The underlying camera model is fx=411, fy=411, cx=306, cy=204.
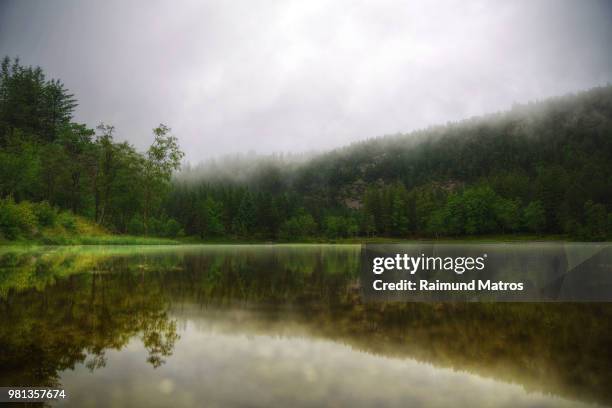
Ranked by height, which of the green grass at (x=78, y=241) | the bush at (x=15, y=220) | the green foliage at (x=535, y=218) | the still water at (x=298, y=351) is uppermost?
the green foliage at (x=535, y=218)

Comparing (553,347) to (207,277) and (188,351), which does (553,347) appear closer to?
(188,351)

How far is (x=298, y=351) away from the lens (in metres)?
7.92

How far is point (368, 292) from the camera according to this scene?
55.1 feet

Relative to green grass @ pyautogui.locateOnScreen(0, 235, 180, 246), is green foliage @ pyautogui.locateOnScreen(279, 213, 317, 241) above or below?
above

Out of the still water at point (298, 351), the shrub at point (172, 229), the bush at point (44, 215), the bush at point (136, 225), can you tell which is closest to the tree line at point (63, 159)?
the bush at point (44, 215)

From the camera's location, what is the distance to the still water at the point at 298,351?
5777mm

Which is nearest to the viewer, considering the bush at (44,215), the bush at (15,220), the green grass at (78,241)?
the bush at (15,220)

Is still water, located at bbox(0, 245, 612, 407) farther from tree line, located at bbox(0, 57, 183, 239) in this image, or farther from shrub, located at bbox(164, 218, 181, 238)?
shrub, located at bbox(164, 218, 181, 238)

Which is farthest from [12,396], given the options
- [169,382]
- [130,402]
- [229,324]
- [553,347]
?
[553,347]

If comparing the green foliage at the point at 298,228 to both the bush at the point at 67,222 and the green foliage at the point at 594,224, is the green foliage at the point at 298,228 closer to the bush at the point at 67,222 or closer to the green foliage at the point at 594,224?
the green foliage at the point at 594,224

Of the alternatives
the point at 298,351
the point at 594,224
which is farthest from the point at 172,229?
the point at 298,351

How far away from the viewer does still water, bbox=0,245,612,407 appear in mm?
5777

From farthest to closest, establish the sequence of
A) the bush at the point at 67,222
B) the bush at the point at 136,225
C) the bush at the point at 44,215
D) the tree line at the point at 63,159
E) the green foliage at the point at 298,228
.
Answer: the green foliage at the point at 298,228, the bush at the point at 136,225, the tree line at the point at 63,159, the bush at the point at 67,222, the bush at the point at 44,215

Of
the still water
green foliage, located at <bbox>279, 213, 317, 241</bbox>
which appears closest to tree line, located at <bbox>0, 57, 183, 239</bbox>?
the still water
